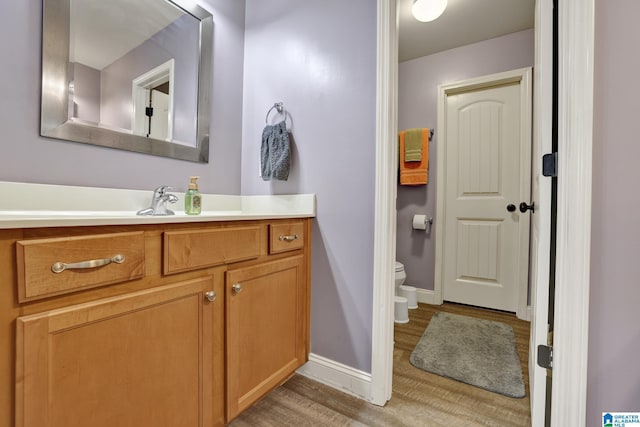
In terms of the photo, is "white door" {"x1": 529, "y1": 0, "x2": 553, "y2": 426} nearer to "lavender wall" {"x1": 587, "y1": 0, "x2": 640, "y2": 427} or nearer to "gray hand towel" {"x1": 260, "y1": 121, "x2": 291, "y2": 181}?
"lavender wall" {"x1": 587, "y1": 0, "x2": 640, "y2": 427}

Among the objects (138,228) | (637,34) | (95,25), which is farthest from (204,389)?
(637,34)

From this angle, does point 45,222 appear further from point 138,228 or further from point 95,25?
point 95,25

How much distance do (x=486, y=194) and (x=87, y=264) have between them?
2.74 meters

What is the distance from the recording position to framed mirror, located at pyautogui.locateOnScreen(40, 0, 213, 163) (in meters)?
1.12

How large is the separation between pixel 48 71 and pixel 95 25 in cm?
30

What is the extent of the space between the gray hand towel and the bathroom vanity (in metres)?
0.34

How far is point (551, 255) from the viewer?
106 centimetres

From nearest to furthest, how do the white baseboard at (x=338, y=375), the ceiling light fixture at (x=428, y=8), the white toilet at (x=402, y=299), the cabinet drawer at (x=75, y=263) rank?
the cabinet drawer at (x=75, y=263) → the white baseboard at (x=338, y=375) → the ceiling light fixture at (x=428, y=8) → the white toilet at (x=402, y=299)

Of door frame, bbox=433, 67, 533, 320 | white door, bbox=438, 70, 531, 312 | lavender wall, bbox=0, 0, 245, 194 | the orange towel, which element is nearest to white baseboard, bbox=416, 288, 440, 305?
door frame, bbox=433, 67, 533, 320

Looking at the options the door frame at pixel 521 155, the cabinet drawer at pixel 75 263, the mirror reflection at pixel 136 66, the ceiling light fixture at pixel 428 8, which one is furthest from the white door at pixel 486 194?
the cabinet drawer at pixel 75 263

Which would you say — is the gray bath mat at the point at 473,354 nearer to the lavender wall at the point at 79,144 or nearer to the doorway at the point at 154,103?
the lavender wall at the point at 79,144

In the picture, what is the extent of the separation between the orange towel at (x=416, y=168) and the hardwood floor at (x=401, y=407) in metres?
1.62

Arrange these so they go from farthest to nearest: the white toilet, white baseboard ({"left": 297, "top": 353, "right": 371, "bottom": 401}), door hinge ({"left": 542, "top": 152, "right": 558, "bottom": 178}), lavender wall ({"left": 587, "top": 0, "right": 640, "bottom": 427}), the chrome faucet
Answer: the white toilet < white baseboard ({"left": 297, "top": 353, "right": 371, "bottom": 401}) < the chrome faucet < door hinge ({"left": 542, "top": 152, "right": 558, "bottom": 178}) < lavender wall ({"left": 587, "top": 0, "right": 640, "bottom": 427})

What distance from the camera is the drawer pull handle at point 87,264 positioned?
0.65 metres
